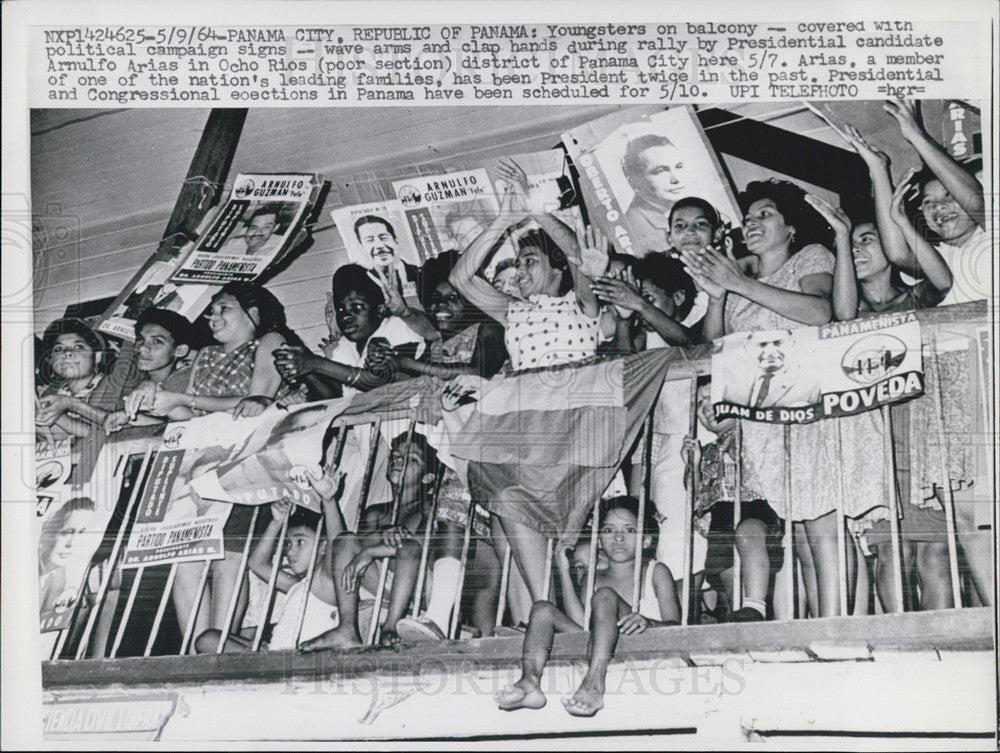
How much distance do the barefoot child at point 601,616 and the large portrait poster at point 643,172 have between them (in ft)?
2.34

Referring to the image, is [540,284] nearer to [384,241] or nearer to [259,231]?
[384,241]

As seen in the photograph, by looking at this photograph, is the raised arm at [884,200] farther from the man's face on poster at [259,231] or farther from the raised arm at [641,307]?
the man's face on poster at [259,231]

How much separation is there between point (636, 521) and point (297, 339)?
95 cm

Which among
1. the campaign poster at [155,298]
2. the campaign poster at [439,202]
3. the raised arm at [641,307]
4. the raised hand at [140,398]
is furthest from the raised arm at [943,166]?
the raised hand at [140,398]

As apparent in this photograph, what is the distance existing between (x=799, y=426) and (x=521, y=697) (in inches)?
36.9

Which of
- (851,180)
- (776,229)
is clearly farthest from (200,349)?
(851,180)

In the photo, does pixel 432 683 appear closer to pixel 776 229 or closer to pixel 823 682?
pixel 823 682

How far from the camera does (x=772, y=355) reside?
106 inches

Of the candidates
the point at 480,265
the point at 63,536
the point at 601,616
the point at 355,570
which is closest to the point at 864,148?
the point at 480,265

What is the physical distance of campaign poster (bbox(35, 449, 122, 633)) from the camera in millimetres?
2707

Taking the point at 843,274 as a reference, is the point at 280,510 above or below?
below

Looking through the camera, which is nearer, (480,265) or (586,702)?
(586,702)

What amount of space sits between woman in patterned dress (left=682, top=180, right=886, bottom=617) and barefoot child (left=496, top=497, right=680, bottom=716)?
1.11 ft

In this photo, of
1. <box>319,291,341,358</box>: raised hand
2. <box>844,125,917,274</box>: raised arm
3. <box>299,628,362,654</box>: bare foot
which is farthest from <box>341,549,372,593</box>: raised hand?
<box>844,125,917,274</box>: raised arm
